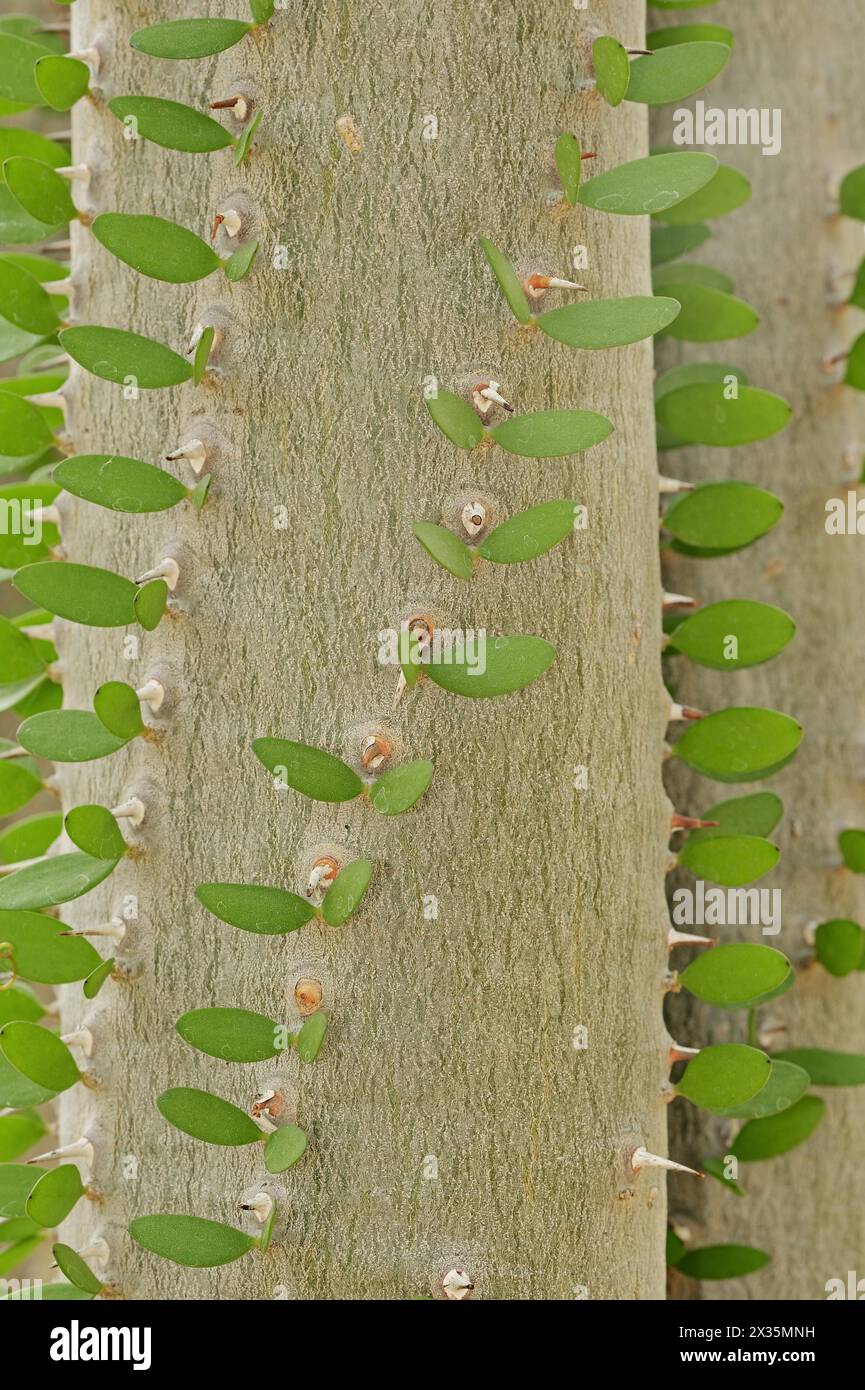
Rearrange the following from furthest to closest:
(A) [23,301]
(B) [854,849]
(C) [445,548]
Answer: (B) [854,849], (A) [23,301], (C) [445,548]

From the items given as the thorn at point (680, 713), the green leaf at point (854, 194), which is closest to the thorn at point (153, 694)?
the thorn at point (680, 713)

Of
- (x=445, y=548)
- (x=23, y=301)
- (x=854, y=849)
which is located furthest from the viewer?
(x=854, y=849)

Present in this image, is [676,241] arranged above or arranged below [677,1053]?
above

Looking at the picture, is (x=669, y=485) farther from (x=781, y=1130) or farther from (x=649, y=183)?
(x=781, y=1130)

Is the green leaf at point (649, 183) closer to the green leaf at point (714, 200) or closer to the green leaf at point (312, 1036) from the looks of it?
the green leaf at point (714, 200)

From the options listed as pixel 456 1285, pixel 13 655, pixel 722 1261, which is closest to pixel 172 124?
pixel 13 655

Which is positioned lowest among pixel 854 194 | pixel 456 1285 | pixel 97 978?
pixel 456 1285

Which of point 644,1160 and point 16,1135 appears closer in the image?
point 644,1160
